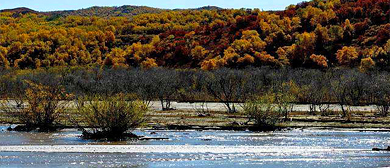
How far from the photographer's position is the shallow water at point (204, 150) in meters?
27.1

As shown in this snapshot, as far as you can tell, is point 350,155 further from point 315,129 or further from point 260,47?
point 260,47

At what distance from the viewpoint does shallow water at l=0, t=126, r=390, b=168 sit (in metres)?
27.1

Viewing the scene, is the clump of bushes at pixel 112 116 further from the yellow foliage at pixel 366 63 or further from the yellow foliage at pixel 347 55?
the yellow foliage at pixel 347 55

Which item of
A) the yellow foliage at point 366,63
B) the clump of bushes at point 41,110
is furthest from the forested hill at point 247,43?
the clump of bushes at point 41,110

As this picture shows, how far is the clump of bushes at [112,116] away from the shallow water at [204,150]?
1147 millimetres

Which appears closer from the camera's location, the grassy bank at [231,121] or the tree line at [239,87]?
the grassy bank at [231,121]

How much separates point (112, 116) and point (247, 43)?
248 ft

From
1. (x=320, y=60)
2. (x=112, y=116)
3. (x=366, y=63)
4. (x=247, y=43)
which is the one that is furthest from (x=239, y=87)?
(x=247, y=43)

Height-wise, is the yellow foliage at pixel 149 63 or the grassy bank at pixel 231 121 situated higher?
the yellow foliage at pixel 149 63

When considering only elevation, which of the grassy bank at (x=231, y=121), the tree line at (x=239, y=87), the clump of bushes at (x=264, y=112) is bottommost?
the grassy bank at (x=231, y=121)

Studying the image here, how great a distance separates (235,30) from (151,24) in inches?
1701

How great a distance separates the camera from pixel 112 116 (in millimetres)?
33812

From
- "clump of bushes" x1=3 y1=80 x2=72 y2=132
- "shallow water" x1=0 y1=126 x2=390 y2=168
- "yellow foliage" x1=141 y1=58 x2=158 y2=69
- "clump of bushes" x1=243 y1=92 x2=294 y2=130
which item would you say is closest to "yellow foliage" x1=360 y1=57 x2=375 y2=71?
"yellow foliage" x1=141 y1=58 x2=158 y2=69

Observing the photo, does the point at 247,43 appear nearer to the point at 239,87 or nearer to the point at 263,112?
the point at 239,87
